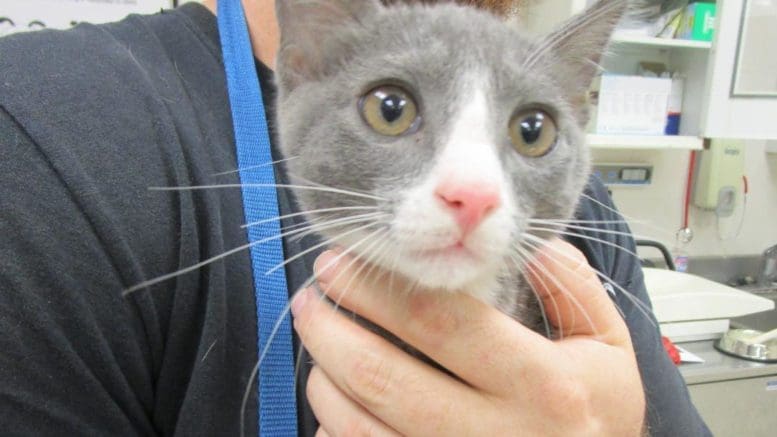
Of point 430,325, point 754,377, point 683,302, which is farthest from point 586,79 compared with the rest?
point 754,377

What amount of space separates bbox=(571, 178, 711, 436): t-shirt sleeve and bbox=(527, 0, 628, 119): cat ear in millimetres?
246

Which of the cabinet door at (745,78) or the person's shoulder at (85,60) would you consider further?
the cabinet door at (745,78)

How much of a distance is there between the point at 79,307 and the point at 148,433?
0.71 feet

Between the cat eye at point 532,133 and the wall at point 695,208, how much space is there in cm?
235

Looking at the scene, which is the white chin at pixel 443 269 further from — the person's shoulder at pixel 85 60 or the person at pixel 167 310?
the person's shoulder at pixel 85 60

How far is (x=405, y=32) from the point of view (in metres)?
0.75

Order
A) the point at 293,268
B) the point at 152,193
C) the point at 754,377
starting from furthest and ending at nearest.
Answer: the point at 754,377
the point at 293,268
the point at 152,193

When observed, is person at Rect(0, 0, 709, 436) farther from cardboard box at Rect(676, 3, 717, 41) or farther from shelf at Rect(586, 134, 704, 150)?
cardboard box at Rect(676, 3, 717, 41)

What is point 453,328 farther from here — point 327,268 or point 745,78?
point 745,78

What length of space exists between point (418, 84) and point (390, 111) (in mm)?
47

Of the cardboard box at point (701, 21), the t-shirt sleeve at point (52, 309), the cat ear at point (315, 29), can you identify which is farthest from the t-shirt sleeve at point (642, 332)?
the cardboard box at point (701, 21)

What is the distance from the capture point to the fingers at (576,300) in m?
0.86

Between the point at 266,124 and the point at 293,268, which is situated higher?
the point at 266,124

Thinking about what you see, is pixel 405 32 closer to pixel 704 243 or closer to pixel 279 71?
pixel 279 71
